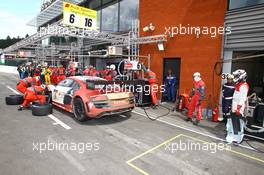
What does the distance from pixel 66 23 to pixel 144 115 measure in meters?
6.30

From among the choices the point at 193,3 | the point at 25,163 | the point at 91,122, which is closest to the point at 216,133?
the point at 91,122

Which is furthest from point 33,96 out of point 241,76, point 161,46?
point 241,76

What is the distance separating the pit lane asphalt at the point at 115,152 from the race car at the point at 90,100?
0.44 m

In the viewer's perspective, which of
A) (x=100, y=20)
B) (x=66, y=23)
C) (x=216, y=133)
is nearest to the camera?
(x=216, y=133)

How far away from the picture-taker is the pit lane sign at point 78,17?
956cm

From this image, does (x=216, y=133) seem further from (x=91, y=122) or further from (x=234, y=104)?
(x=91, y=122)

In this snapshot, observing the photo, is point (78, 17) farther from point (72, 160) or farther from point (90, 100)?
point (72, 160)

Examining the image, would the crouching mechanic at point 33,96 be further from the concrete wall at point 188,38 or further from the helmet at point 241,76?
the helmet at point 241,76

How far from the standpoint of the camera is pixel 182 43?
28.0 feet

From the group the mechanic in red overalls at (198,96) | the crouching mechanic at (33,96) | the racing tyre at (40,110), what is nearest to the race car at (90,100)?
the racing tyre at (40,110)

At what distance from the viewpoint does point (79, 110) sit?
234 inches

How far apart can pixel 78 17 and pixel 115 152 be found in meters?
8.46

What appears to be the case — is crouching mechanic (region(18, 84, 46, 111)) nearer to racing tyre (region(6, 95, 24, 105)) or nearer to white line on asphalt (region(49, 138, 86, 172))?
racing tyre (region(6, 95, 24, 105))

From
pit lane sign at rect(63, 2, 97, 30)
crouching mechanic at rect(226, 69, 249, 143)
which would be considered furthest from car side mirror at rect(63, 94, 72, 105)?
crouching mechanic at rect(226, 69, 249, 143)
